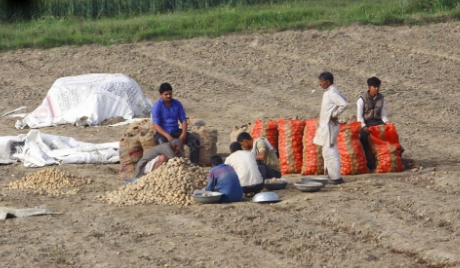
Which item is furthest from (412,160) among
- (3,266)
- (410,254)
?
(3,266)

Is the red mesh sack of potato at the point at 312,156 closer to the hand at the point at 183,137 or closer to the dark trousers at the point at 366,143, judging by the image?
the dark trousers at the point at 366,143

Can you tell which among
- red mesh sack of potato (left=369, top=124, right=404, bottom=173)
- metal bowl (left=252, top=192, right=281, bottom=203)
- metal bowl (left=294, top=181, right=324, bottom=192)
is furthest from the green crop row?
metal bowl (left=252, top=192, right=281, bottom=203)

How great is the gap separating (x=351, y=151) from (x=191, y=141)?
7.21ft

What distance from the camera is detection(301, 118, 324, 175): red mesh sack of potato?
13.3 meters

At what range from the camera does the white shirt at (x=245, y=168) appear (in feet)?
38.7

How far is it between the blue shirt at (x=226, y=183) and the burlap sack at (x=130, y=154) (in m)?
2.43

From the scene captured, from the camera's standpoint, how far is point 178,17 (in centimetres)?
2556

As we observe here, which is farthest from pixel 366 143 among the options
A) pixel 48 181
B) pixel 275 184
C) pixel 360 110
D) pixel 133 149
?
pixel 48 181

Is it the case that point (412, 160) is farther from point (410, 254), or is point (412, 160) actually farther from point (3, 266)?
point (3, 266)

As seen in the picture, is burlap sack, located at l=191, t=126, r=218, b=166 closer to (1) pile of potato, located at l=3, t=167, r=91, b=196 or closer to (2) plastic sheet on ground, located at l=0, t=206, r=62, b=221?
(1) pile of potato, located at l=3, t=167, r=91, b=196

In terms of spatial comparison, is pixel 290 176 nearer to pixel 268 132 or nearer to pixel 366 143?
pixel 268 132

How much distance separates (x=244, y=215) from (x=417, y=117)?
7128mm

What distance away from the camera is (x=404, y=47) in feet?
Result: 72.7

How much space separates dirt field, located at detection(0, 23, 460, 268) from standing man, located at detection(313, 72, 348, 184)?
0.24 meters
